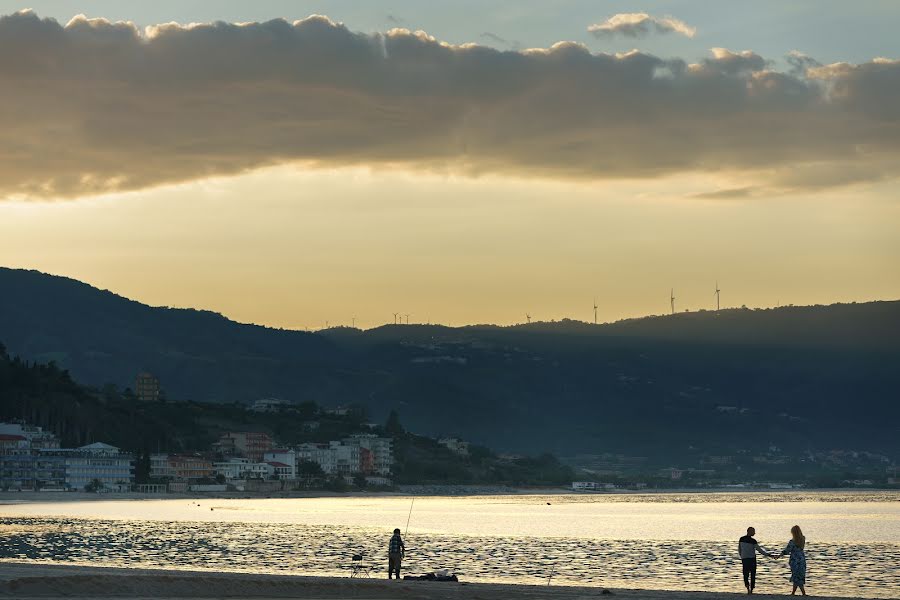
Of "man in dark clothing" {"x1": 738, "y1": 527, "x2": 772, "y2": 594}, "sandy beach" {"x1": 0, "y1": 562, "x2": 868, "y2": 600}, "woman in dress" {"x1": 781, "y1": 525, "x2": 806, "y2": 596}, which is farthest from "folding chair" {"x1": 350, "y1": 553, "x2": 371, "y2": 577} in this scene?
"woman in dress" {"x1": 781, "y1": 525, "x2": 806, "y2": 596}

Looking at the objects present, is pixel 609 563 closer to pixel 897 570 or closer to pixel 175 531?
pixel 897 570

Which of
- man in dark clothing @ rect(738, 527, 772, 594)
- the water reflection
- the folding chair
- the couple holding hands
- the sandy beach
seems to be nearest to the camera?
the sandy beach

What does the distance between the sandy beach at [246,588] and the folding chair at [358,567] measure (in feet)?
29.4

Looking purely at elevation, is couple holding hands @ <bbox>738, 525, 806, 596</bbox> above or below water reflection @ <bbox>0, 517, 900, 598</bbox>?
above

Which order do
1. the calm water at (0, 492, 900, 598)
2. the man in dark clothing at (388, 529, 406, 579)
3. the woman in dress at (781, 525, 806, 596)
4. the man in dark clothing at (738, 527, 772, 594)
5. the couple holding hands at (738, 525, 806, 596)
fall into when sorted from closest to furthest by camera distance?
the woman in dress at (781, 525, 806, 596) < the couple holding hands at (738, 525, 806, 596) < the man in dark clothing at (738, 527, 772, 594) < the man in dark clothing at (388, 529, 406, 579) < the calm water at (0, 492, 900, 598)

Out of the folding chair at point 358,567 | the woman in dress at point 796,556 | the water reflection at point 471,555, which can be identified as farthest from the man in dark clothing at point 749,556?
the folding chair at point 358,567

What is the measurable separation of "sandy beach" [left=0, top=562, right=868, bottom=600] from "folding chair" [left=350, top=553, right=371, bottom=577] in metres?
8.97

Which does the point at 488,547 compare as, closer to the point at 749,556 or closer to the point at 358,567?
the point at 358,567

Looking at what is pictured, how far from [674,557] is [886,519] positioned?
84121 millimetres

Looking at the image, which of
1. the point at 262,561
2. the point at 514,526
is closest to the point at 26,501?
the point at 514,526

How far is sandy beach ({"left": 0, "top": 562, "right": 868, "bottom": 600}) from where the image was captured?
160 ft

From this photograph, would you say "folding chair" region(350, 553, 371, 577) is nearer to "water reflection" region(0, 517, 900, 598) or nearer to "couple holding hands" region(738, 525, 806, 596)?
"water reflection" region(0, 517, 900, 598)

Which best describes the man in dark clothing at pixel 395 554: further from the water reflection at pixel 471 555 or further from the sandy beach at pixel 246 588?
the water reflection at pixel 471 555

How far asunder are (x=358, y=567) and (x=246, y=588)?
17738 mm
